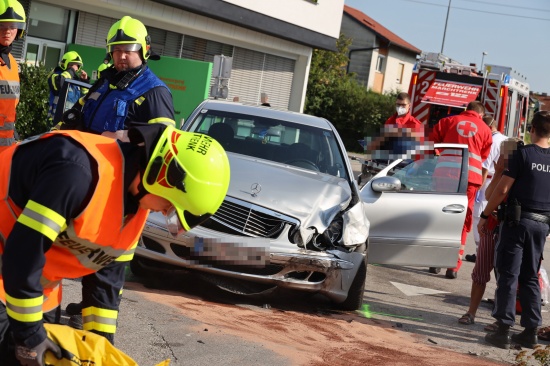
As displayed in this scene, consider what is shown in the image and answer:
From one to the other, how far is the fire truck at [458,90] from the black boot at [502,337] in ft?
41.1

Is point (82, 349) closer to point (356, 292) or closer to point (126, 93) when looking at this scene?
point (126, 93)

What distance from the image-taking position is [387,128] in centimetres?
1130

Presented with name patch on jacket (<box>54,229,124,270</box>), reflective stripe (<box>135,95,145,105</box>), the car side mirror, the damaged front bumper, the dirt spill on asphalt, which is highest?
reflective stripe (<box>135,95,145,105</box>)

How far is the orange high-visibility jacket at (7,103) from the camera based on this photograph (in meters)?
6.65

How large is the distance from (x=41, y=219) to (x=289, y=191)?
4.99 meters

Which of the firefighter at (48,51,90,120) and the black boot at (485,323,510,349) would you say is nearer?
the black boot at (485,323,510,349)

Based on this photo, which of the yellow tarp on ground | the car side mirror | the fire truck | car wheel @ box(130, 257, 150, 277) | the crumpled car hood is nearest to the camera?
the yellow tarp on ground

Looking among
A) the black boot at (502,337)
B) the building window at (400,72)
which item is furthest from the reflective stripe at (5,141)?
the building window at (400,72)

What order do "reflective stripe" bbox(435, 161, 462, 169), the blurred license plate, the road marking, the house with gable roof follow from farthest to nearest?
1. the house with gable roof
2. "reflective stripe" bbox(435, 161, 462, 169)
3. the road marking
4. the blurred license plate

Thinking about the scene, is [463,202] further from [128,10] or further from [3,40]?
[128,10]

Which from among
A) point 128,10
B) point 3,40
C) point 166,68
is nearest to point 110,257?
point 3,40

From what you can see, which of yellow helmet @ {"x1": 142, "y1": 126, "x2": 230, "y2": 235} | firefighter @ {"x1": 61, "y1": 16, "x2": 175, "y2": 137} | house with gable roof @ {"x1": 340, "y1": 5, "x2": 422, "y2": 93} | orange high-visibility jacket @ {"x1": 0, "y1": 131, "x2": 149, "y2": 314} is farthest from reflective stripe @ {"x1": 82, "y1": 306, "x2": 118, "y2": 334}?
house with gable roof @ {"x1": 340, "y1": 5, "x2": 422, "y2": 93}

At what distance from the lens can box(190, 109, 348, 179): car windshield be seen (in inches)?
345

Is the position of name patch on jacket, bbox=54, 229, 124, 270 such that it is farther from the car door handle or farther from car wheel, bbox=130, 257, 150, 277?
the car door handle
